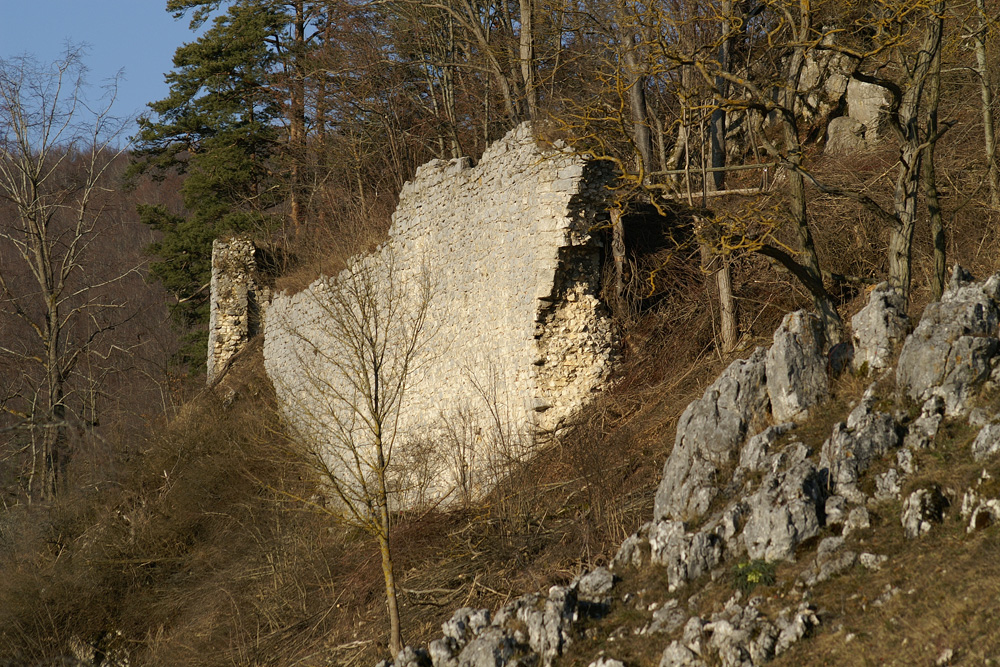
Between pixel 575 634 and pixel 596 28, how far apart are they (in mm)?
10265

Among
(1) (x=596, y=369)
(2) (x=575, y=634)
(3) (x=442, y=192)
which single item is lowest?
(2) (x=575, y=634)

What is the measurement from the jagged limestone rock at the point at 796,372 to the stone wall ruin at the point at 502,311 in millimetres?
2849

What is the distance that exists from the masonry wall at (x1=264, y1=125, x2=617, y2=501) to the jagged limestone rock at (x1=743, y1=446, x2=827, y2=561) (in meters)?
3.38

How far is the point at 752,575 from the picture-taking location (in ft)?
18.7

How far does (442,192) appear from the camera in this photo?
11.4 meters

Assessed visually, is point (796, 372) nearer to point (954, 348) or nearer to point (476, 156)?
point (954, 348)

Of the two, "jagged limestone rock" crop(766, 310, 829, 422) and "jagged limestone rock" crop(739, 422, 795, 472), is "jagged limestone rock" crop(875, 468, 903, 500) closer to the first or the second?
"jagged limestone rock" crop(739, 422, 795, 472)

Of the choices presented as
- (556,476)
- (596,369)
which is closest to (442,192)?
(596,369)

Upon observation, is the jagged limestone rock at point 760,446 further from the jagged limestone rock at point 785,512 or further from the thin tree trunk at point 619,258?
the thin tree trunk at point 619,258

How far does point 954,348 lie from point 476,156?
12.1 meters

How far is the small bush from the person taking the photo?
563cm

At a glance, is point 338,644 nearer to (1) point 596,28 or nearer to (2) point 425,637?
(2) point 425,637

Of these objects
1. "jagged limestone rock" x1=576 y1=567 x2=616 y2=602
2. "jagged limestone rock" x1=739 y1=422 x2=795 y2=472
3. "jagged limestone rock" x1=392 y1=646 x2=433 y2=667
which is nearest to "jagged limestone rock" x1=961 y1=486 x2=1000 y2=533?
"jagged limestone rock" x1=739 y1=422 x2=795 y2=472

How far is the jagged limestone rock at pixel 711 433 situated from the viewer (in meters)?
6.98
